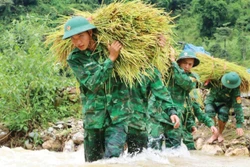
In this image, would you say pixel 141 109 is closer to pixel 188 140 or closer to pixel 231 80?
pixel 188 140

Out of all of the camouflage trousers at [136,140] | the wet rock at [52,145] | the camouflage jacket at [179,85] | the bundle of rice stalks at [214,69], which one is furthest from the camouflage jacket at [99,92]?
the wet rock at [52,145]

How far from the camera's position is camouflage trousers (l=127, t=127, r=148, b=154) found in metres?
3.95

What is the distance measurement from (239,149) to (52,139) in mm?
2740

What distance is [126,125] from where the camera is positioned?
3748 millimetres

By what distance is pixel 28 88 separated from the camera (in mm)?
7637

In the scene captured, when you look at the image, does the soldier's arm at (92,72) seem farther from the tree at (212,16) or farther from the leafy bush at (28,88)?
the tree at (212,16)

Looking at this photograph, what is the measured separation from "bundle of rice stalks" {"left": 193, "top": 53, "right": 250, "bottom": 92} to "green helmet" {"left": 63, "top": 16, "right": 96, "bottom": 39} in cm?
323

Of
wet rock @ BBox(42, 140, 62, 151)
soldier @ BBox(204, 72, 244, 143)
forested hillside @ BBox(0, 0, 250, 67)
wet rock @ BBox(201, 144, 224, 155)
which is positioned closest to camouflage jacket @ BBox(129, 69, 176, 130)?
wet rock @ BBox(201, 144, 224, 155)

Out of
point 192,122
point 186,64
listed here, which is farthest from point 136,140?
point 192,122

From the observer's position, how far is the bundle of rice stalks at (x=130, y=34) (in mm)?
3729

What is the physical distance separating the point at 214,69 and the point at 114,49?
3380mm

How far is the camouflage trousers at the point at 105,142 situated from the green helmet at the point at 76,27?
0.73m

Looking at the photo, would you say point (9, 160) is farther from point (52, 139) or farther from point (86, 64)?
point (52, 139)

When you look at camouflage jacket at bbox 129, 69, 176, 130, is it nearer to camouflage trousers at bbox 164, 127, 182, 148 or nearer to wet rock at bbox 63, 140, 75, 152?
camouflage trousers at bbox 164, 127, 182, 148
